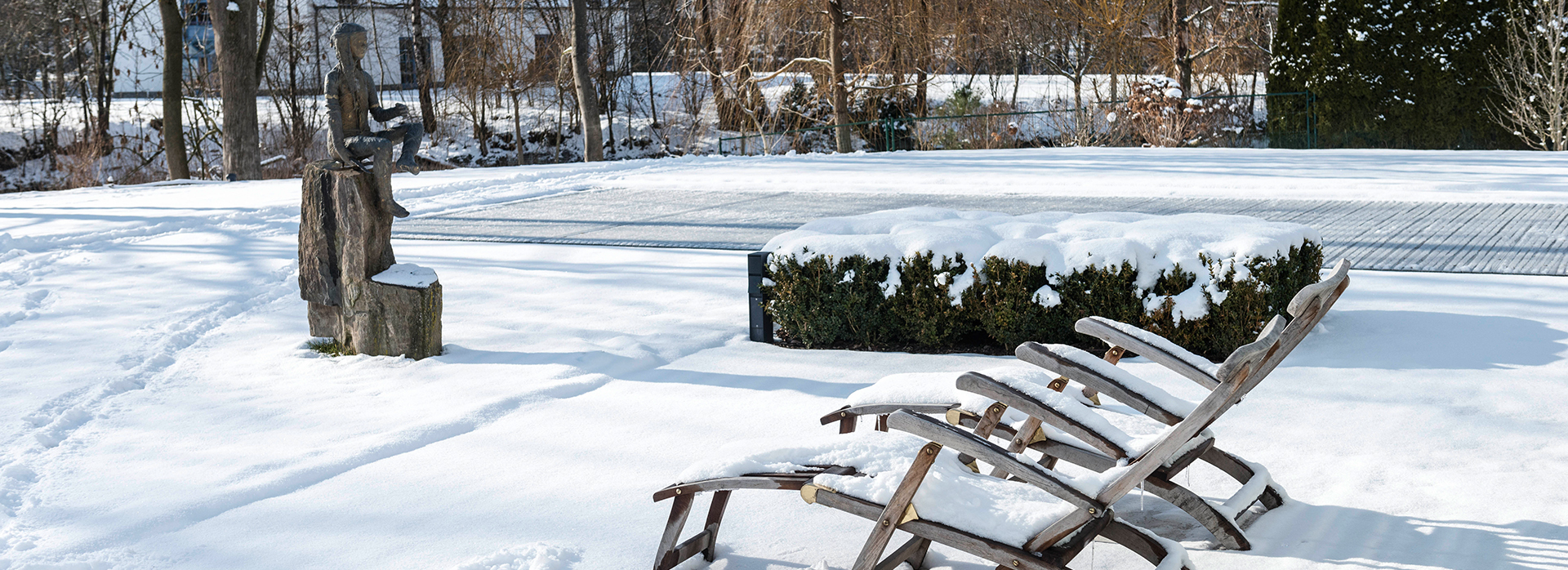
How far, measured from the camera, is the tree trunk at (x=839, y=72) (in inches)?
800

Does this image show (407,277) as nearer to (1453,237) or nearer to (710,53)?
(1453,237)

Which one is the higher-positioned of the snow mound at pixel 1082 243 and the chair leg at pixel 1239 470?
the snow mound at pixel 1082 243

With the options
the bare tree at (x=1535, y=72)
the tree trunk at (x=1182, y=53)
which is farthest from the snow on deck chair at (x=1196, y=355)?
the tree trunk at (x=1182, y=53)

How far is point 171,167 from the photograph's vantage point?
71.6ft

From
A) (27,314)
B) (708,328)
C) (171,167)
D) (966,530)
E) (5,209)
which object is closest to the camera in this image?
(966,530)

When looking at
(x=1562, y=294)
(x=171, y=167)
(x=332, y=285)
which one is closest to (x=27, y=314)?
(x=332, y=285)

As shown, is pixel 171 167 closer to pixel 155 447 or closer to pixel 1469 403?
pixel 155 447

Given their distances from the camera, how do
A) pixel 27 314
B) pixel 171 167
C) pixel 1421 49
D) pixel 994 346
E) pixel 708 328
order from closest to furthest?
1. pixel 994 346
2. pixel 708 328
3. pixel 27 314
4. pixel 1421 49
5. pixel 171 167

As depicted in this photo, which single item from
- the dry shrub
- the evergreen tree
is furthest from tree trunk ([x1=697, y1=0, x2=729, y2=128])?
the evergreen tree

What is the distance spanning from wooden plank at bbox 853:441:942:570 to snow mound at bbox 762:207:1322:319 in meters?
3.09

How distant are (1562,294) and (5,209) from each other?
580 inches

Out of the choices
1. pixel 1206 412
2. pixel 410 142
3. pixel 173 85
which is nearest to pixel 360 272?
pixel 410 142

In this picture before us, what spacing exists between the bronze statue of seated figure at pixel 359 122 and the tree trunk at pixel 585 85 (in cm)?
1708

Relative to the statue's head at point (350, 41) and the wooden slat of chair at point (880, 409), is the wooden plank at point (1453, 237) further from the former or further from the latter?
the statue's head at point (350, 41)
